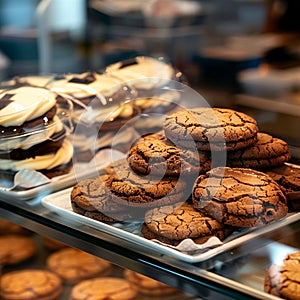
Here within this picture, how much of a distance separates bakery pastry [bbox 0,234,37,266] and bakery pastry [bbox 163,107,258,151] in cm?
82

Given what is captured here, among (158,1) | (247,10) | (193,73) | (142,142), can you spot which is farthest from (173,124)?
(247,10)

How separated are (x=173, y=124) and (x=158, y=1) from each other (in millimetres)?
1821

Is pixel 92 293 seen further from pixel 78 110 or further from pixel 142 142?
pixel 142 142

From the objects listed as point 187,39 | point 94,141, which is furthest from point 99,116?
point 187,39

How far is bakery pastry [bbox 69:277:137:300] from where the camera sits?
1380mm

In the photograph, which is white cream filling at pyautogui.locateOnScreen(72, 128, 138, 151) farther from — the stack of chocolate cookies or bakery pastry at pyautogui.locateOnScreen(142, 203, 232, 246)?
bakery pastry at pyautogui.locateOnScreen(142, 203, 232, 246)

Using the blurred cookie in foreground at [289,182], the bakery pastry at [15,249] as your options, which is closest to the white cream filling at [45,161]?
the blurred cookie in foreground at [289,182]

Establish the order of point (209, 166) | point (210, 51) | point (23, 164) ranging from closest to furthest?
point (209, 166)
point (23, 164)
point (210, 51)

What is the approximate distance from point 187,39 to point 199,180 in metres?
1.81

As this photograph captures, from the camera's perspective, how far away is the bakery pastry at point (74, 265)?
1471mm

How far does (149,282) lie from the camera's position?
1.33 meters

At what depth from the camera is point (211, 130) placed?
790 millimetres

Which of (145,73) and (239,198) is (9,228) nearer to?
(145,73)

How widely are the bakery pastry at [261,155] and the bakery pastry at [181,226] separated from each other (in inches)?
3.4
